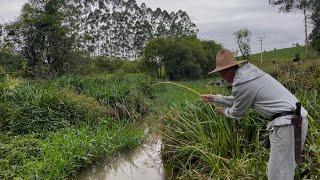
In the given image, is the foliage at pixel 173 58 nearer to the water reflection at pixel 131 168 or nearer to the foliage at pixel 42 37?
the foliage at pixel 42 37

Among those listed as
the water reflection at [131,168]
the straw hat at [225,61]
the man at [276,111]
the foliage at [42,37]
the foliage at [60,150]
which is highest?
the foliage at [42,37]

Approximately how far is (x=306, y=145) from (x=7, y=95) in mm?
7878

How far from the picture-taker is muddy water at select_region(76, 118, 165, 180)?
25.0 feet

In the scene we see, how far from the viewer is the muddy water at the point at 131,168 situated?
7613 millimetres

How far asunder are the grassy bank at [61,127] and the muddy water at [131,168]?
0.18m

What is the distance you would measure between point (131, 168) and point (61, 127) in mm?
2778

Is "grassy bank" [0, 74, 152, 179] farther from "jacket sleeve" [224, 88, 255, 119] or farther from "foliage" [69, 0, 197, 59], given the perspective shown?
"foliage" [69, 0, 197, 59]

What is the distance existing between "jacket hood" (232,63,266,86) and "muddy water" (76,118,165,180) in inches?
124

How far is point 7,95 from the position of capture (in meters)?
11.4

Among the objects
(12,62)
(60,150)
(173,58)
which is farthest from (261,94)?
(173,58)

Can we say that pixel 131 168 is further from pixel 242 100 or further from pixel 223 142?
pixel 242 100

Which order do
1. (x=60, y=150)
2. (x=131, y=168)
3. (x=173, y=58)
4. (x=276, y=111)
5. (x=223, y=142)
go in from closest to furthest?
(x=276, y=111)
(x=223, y=142)
(x=60, y=150)
(x=131, y=168)
(x=173, y=58)

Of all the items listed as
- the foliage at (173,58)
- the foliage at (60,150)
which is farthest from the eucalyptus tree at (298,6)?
the foliage at (60,150)

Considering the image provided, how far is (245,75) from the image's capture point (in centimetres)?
449
